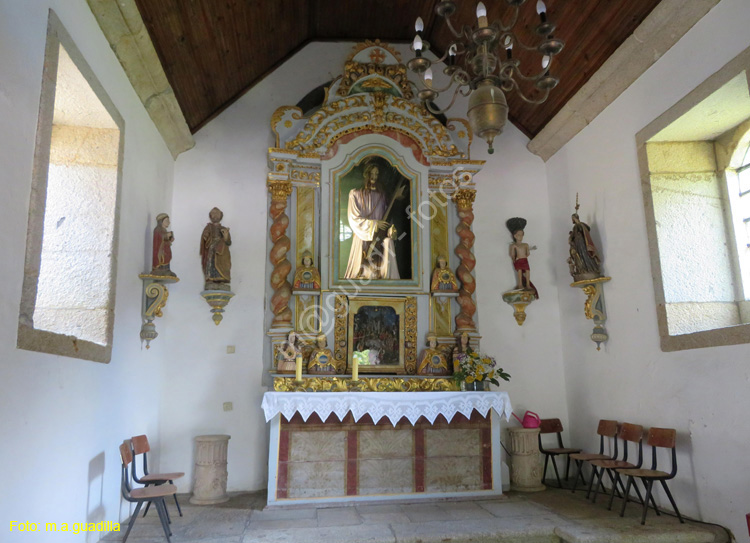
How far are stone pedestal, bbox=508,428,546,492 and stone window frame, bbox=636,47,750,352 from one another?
6.03ft

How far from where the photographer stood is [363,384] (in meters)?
6.07

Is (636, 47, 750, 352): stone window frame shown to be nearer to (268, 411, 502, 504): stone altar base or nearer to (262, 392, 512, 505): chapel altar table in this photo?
(262, 392, 512, 505): chapel altar table

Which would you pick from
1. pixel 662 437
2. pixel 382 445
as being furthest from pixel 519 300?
pixel 382 445

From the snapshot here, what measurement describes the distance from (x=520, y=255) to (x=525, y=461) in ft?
8.21

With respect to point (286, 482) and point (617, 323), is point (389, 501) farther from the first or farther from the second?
point (617, 323)

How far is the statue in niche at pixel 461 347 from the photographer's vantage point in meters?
6.56

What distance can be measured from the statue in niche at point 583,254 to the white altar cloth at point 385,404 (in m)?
1.64

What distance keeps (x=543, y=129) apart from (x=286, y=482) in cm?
528

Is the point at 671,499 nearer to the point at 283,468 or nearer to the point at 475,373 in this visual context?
the point at 475,373

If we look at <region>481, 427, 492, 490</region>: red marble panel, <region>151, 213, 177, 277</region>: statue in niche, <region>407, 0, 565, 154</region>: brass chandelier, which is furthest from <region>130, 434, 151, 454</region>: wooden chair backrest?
<region>407, 0, 565, 154</region>: brass chandelier

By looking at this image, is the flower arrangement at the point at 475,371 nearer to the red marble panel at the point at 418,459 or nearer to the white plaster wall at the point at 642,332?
the red marble panel at the point at 418,459

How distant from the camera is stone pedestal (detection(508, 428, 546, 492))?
20.5ft

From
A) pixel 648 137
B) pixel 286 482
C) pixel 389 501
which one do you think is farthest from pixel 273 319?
pixel 648 137

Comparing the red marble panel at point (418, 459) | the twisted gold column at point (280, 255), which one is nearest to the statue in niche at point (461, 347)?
the red marble panel at point (418, 459)
